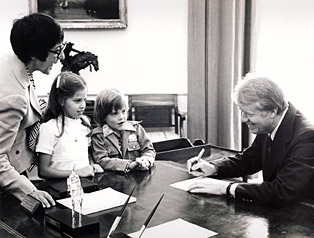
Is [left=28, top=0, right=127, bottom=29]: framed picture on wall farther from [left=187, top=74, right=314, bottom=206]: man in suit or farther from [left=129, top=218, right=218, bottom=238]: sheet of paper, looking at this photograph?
[left=129, top=218, right=218, bottom=238]: sheet of paper

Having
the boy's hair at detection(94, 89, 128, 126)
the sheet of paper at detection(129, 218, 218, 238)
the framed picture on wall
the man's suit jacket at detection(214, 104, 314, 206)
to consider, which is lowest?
the sheet of paper at detection(129, 218, 218, 238)

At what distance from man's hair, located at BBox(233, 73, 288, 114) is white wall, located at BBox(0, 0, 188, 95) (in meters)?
3.36

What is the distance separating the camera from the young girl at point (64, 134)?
8.43 feet

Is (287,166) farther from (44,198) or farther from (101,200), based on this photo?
(44,198)

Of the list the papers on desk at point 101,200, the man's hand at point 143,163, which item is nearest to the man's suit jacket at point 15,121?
the papers on desk at point 101,200

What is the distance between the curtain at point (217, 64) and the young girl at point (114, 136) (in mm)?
2408

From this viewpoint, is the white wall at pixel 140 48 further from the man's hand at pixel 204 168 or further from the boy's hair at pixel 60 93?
the man's hand at pixel 204 168

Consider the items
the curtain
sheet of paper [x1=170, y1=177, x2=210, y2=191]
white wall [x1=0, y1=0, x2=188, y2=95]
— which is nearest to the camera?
sheet of paper [x1=170, y1=177, x2=210, y2=191]

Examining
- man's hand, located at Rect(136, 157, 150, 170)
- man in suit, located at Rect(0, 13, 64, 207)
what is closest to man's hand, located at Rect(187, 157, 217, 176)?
man's hand, located at Rect(136, 157, 150, 170)

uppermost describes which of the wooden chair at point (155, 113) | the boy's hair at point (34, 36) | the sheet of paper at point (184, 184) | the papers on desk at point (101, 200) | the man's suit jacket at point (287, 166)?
the boy's hair at point (34, 36)

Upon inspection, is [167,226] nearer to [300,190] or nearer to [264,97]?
[300,190]

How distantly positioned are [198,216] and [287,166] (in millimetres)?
532

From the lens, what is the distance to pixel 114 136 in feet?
9.58

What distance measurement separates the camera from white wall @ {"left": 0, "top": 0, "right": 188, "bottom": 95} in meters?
5.51
